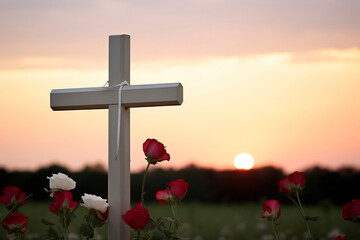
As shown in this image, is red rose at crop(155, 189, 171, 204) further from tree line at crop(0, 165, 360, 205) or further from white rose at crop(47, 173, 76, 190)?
tree line at crop(0, 165, 360, 205)

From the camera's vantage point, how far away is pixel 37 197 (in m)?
5.29

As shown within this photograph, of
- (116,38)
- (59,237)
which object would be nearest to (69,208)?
(59,237)

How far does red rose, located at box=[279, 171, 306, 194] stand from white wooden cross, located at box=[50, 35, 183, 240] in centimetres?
A: 53

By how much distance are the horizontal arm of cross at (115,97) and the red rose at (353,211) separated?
76 cm

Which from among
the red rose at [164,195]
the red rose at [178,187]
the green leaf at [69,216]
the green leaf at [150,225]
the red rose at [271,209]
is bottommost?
the green leaf at [150,225]

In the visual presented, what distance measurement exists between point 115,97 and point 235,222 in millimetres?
3795

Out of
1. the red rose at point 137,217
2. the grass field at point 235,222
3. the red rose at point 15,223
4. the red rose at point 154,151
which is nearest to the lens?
the red rose at point 137,217

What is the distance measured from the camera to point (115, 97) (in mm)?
2107

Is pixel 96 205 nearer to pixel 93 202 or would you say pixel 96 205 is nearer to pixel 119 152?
pixel 93 202

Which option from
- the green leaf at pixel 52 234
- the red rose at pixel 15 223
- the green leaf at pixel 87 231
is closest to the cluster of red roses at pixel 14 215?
the red rose at pixel 15 223

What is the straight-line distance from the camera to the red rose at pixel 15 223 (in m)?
2.00

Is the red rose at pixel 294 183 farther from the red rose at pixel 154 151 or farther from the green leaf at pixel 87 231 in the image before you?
the green leaf at pixel 87 231

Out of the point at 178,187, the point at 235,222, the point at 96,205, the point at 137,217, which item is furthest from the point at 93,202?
the point at 235,222

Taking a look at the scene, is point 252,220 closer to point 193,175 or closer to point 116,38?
point 193,175
